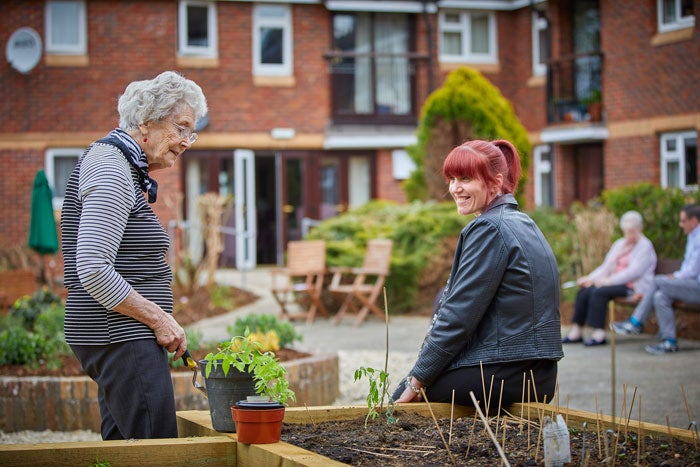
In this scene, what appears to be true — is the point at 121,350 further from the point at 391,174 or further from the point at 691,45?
the point at 391,174

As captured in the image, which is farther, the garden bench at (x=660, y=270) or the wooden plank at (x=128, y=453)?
the garden bench at (x=660, y=270)

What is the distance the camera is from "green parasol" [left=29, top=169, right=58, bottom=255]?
1450 cm

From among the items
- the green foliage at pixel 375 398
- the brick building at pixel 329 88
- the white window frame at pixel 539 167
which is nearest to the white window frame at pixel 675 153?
the brick building at pixel 329 88

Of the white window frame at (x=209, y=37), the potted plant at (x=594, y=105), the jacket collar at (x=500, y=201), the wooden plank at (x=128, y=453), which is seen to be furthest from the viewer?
the potted plant at (x=594, y=105)

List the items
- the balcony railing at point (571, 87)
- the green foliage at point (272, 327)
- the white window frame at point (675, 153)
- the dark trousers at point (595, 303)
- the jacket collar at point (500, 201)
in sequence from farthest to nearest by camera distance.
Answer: the balcony railing at point (571, 87) → the white window frame at point (675, 153) → the dark trousers at point (595, 303) → the green foliage at point (272, 327) → the jacket collar at point (500, 201)

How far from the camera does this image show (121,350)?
3.65m

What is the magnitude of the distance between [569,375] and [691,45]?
42.4ft

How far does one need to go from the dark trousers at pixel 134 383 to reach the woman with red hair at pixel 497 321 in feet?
3.36

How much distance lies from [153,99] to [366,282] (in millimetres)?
10840

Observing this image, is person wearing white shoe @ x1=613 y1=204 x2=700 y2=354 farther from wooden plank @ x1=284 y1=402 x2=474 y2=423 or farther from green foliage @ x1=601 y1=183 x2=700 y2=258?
wooden plank @ x1=284 y1=402 x2=474 y2=423

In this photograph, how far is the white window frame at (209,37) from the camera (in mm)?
22156

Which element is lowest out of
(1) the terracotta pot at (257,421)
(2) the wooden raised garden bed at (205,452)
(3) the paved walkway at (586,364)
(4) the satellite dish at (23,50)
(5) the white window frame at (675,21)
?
(3) the paved walkway at (586,364)

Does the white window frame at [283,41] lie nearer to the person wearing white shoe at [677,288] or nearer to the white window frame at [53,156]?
the white window frame at [53,156]

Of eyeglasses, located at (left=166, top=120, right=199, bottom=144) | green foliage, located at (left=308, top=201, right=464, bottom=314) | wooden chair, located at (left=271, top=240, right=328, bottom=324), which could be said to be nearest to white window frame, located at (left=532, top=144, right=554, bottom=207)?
green foliage, located at (left=308, top=201, right=464, bottom=314)
